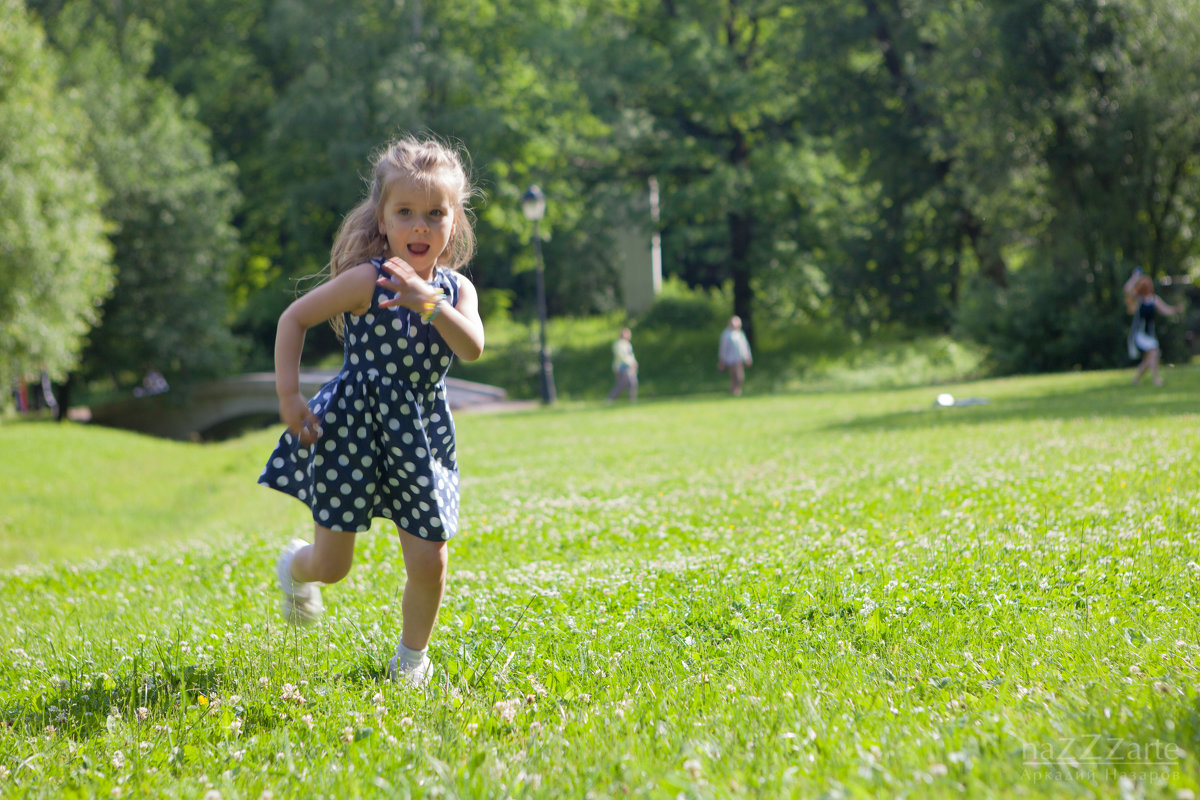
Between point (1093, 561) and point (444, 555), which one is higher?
point (444, 555)

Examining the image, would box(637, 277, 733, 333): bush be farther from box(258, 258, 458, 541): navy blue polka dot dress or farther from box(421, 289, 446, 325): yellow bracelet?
box(421, 289, 446, 325): yellow bracelet

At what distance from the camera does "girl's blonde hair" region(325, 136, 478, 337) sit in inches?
167

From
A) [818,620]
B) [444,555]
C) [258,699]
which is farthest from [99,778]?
[818,620]

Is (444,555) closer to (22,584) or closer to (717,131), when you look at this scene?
(22,584)

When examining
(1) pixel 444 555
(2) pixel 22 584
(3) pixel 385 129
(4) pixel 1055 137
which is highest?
(3) pixel 385 129

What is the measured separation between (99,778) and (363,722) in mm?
864

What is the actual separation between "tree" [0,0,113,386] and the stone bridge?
8.53 m

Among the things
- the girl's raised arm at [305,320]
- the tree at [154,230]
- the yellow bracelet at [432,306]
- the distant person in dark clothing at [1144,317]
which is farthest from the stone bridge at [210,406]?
the yellow bracelet at [432,306]

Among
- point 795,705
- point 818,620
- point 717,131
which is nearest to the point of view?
point 795,705

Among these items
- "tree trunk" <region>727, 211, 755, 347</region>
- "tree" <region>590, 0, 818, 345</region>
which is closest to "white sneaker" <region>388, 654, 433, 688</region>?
"tree" <region>590, 0, 818, 345</region>

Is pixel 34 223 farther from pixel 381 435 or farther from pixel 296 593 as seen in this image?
pixel 381 435

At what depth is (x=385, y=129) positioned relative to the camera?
37250 millimetres

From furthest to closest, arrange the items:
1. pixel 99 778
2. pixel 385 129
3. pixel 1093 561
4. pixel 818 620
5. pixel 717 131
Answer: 1. pixel 717 131
2. pixel 385 129
3. pixel 1093 561
4. pixel 818 620
5. pixel 99 778

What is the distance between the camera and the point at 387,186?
428 cm
